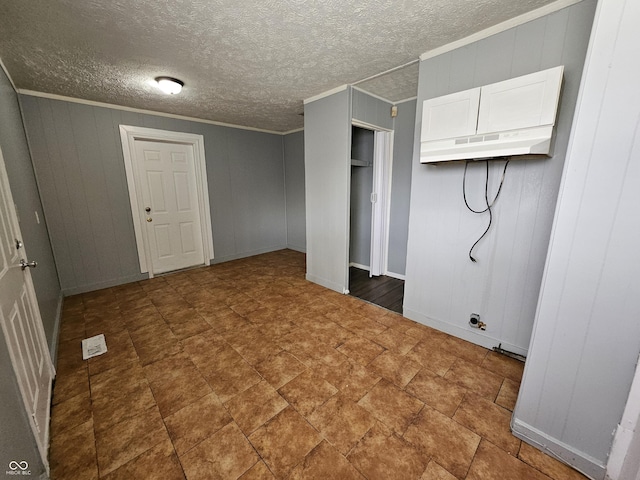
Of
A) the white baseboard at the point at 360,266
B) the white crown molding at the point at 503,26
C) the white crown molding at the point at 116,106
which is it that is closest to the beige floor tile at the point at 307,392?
the white baseboard at the point at 360,266

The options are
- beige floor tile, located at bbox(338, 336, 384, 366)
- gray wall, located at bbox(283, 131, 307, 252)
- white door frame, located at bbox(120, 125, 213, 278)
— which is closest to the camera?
beige floor tile, located at bbox(338, 336, 384, 366)

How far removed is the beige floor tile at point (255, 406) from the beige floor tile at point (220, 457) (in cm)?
8

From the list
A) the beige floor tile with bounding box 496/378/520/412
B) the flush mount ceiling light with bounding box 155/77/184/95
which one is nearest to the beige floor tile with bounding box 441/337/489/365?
the beige floor tile with bounding box 496/378/520/412

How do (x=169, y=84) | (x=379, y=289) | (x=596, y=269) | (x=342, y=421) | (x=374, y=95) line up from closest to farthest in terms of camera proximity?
(x=596, y=269), (x=342, y=421), (x=169, y=84), (x=374, y=95), (x=379, y=289)

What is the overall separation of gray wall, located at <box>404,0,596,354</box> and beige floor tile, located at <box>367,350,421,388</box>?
0.64 m

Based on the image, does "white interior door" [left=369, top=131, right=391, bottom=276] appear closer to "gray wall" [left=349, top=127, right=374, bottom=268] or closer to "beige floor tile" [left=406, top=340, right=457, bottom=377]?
"gray wall" [left=349, top=127, right=374, bottom=268]

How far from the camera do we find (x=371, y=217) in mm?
3939

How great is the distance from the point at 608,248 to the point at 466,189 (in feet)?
3.61

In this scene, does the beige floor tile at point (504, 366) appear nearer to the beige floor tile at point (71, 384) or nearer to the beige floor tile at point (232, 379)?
the beige floor tile at point (232, 379)

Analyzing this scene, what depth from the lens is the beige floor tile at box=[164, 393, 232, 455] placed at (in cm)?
139

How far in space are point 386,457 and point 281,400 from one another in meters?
0.69

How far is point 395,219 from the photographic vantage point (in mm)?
3734

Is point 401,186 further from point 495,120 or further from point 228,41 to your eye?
point 228,41

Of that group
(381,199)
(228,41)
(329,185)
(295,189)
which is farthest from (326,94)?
(295,189)
